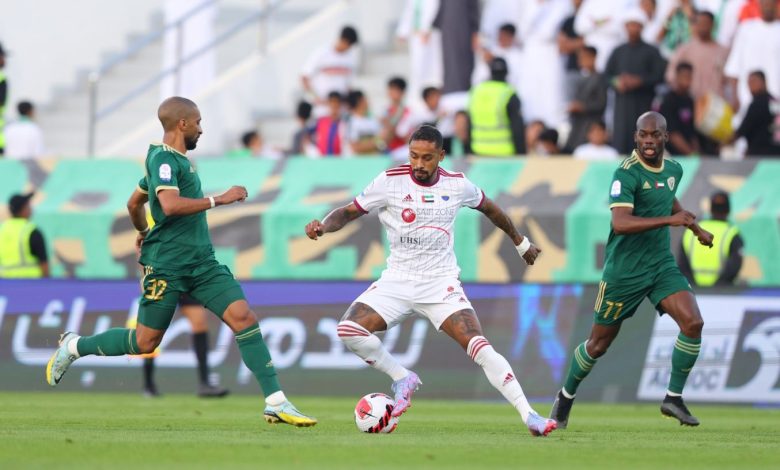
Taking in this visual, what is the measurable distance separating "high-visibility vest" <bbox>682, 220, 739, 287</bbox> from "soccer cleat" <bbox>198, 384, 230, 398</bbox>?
5.26 meters

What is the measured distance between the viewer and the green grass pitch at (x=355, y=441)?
32.6 ft

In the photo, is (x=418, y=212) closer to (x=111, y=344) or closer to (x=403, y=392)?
(x=403, y=392)

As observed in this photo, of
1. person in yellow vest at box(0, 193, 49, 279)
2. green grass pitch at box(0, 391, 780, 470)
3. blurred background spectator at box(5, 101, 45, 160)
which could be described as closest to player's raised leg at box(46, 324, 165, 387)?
green grass pitch at box(0, 391, 780, 470)

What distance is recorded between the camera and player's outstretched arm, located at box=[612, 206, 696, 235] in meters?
12.4

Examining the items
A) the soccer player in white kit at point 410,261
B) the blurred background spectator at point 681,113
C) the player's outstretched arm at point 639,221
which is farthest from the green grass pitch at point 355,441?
the blurred background spectator at point 681,113

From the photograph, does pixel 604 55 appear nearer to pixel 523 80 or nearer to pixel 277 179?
pixel 523 80

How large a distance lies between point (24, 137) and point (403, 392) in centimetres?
1340

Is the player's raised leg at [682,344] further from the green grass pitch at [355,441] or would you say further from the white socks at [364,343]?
the white socks at [364,343]

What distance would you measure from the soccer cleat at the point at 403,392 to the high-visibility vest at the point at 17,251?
8.68 metres

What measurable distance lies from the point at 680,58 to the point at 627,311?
9.54 meters

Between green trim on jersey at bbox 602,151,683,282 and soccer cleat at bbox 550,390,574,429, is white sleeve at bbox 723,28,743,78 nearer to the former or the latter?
green trim on jersey at bbox 602,151,683,282

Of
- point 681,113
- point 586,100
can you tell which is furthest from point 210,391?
point 681,113

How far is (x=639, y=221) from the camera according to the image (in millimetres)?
12734

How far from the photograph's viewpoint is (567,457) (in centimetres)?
1041
